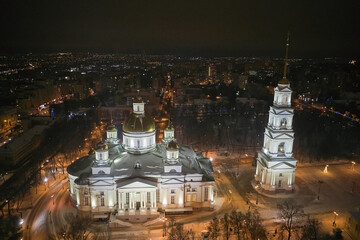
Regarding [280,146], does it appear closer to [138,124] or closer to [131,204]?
[138,124]

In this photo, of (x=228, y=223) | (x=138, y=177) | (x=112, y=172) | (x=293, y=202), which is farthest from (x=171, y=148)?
(x=293, y=202)

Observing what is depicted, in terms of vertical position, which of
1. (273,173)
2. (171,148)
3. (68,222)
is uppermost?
(171,148)

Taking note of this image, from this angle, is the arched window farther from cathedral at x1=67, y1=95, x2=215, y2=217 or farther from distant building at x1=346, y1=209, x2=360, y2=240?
distant building at x1=346, y1=209, x2=360, y2=240

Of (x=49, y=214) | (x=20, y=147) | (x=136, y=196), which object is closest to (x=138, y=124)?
(x=136, y=196)

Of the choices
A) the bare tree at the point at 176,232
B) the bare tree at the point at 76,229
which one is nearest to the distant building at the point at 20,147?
the bare tree at the point at 76,229

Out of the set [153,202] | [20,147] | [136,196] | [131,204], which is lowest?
[131,204]

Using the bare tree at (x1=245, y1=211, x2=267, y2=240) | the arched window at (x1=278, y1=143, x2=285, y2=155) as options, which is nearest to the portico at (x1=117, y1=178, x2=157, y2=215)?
the bare tree at (x1=245, y1=211, x2=267, y2=240)

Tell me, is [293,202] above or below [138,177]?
below

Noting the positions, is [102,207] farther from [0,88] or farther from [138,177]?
[0,88]
